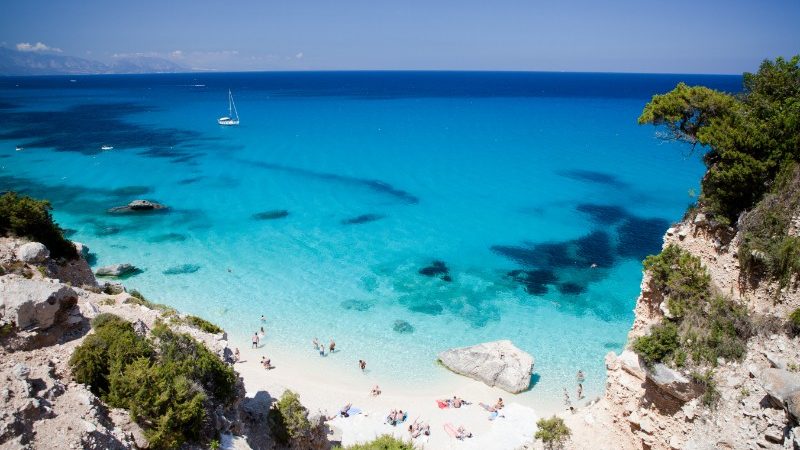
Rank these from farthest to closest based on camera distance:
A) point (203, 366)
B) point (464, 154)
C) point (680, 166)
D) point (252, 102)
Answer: point (252, 102) < point (464, 154) < point (680, 166) < point (203, 366)

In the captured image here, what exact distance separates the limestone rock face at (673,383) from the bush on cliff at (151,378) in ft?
44.8

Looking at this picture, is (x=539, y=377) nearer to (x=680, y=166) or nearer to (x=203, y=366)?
(x=203, y=366)

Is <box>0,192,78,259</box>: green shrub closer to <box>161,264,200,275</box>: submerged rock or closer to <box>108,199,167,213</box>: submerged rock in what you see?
<box>161,264,200,275</box>: submerged rock

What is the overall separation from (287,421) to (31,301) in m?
8.79

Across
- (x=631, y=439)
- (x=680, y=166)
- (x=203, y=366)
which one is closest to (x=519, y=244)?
(x=631, y=439)

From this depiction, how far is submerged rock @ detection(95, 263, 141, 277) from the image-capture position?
111 ft

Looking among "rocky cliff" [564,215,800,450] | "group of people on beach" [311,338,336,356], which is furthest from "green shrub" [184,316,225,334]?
"rocky cliff" [564,215,800,450]

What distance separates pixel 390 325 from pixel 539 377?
32.3 ft

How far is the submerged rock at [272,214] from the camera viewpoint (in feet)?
155

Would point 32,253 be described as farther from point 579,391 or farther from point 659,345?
point 579,391

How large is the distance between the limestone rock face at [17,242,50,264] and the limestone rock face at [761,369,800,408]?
948 inches

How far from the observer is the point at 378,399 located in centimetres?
2405

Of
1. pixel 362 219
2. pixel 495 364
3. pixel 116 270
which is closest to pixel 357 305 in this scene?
pixel 495 364

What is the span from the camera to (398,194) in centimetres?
5547
